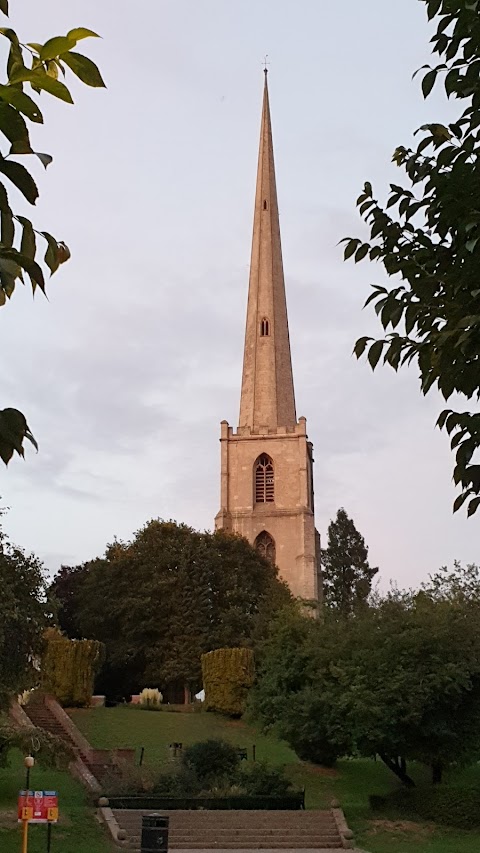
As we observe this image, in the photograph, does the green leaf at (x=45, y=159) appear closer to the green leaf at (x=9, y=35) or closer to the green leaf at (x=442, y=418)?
the green leaf at (x=9, y=35)

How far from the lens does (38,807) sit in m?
14.5

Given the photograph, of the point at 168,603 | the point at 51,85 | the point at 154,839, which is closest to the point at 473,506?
the point at 51,85

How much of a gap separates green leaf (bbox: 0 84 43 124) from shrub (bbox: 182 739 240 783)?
2467 centimetres

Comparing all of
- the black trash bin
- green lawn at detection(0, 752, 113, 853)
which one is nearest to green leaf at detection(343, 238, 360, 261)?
the black trash bin

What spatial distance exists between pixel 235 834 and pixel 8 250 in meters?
21.3

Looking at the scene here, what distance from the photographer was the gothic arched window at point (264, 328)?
71.6 m

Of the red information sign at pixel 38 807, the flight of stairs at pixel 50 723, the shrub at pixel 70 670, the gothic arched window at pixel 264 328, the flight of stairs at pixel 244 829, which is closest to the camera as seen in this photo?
the red information sign at pixel 38 807

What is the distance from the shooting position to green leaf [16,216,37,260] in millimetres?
2754

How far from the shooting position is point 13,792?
23.6 metres

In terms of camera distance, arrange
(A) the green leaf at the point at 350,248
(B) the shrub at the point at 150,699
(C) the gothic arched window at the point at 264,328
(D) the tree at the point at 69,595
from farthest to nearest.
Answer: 1. (C) the gothic arched window at the point at 264,328
2. (D) the tree at the point at 69,595
3. (B) the shrub at the point at 150,699
4. (A) the green leaf at the point at 350,248

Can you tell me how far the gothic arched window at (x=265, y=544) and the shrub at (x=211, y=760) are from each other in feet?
119

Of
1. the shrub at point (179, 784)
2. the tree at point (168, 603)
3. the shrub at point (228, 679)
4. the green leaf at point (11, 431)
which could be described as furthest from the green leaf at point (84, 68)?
the tree at point (168, 603)

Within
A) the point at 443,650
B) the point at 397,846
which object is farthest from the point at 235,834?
the point at 443,650

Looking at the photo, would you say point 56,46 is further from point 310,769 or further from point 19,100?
point 310,769
